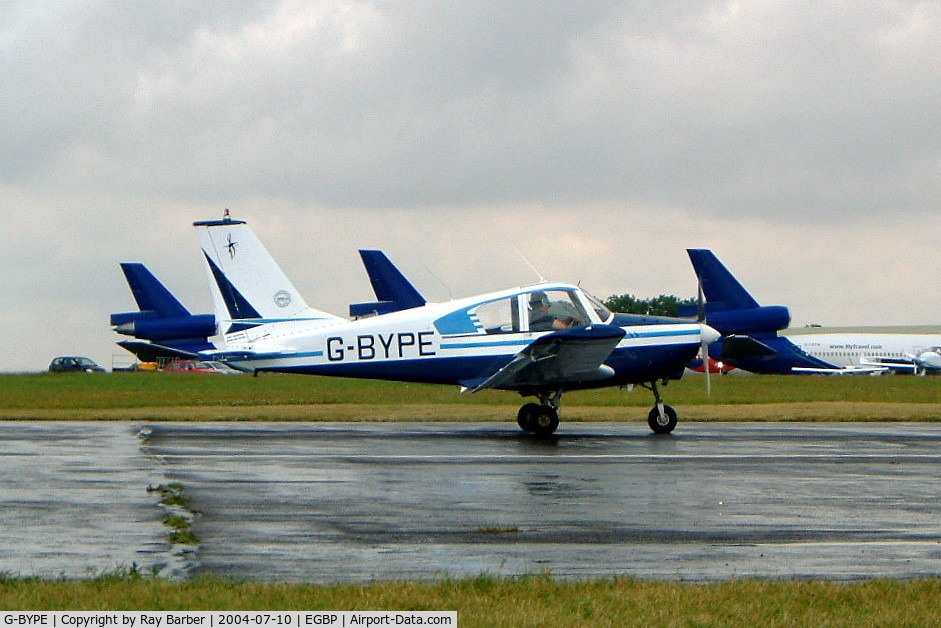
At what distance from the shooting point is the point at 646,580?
7.15 metres

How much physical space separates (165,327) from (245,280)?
30.3 m

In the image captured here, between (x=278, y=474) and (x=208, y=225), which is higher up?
(x=208, y=225)

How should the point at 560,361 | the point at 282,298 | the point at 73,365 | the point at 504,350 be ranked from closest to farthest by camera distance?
the point at 560,361 < the point at 504,350 < the point at 282,298 < the point at 73,365

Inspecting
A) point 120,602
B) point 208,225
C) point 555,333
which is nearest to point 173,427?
point 208,225

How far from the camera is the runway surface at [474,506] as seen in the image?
A: 25.5ft

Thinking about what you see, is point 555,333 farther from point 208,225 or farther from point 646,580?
point 646,580

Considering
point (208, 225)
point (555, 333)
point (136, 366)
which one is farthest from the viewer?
point (136, 366)

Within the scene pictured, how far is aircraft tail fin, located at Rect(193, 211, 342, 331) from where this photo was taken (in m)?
21.4

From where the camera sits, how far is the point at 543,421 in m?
18.8

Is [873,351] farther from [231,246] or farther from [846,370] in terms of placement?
[231,246]

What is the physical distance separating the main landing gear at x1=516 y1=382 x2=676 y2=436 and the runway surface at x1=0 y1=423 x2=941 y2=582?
1.10 m

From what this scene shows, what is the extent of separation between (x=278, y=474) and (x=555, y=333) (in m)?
6.52

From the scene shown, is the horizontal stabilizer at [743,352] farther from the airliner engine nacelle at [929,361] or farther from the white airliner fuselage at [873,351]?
the airliner engine nacelle at [929,361]

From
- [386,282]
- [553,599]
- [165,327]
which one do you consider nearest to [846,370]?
[386,282]
